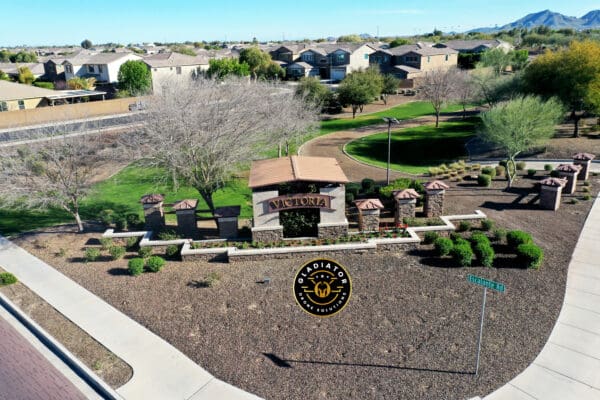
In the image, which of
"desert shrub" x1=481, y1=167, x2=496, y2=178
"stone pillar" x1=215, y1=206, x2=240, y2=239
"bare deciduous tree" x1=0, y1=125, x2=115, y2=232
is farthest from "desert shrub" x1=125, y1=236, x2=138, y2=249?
"desert shrub" x1=481, y1=167, x2=496, y2=178

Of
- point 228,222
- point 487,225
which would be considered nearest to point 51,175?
point 228,222

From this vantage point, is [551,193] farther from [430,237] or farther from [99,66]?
[99,66]

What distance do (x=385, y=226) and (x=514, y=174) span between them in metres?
11.9

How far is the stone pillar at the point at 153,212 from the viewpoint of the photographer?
21703 millimetres

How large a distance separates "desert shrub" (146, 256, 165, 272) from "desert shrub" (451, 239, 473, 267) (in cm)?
1191

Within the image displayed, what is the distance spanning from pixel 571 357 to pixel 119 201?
24924 millimetres

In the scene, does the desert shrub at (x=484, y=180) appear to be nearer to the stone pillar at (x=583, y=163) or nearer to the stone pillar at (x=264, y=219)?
the stone pillar at (x=583, y=163)

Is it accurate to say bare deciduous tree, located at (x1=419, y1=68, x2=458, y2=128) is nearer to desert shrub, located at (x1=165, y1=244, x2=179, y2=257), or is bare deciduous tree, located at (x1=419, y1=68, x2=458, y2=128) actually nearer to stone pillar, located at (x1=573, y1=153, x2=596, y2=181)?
stone pillar, located at (x1=573, y1=153, x2=596, y2=181)

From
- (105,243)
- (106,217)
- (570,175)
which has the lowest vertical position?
(105,243)

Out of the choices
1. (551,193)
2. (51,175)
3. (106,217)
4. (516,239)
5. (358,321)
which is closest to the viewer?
(358,321)

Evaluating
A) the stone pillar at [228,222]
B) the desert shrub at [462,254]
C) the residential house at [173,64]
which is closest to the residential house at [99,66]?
the residential house at [173,64]

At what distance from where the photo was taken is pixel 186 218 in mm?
21594

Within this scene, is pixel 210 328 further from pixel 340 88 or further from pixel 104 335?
pixel 340 88

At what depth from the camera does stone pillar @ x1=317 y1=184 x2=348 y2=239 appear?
783 inches
